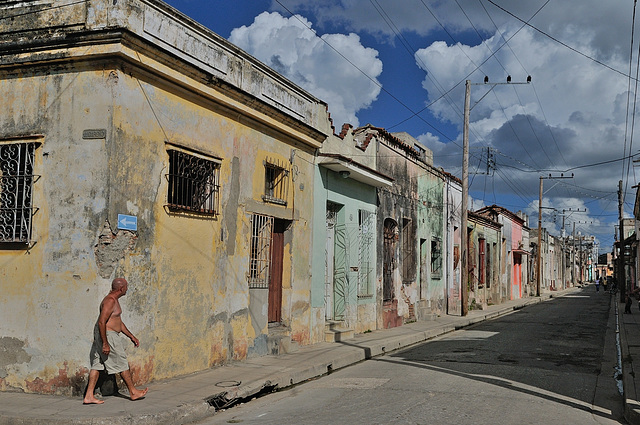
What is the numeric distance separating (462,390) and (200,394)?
12.3ft

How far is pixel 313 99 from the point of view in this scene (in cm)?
1359

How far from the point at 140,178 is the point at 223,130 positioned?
7.35 ft

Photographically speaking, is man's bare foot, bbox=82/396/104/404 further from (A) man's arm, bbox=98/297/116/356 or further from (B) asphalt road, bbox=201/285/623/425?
(B) asphalt road, bbox=201/285/623/425

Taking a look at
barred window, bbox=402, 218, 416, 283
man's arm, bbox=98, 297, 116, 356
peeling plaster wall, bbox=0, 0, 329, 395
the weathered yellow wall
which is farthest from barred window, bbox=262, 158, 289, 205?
barred window, bbox=402, 218, 416, 283

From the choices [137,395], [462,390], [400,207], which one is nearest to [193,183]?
[137,395]

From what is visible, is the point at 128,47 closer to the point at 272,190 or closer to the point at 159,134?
the point at 159,134

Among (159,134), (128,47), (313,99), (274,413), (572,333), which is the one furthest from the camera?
(572,333)

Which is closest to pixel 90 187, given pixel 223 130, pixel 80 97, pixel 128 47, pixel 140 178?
Result: pixel 140 178

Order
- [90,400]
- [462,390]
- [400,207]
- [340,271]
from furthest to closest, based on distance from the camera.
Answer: [400,207], [340,271], [462,390], [90,400]

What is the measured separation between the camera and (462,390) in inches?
336

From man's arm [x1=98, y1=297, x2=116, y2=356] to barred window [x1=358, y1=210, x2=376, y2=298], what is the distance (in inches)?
370

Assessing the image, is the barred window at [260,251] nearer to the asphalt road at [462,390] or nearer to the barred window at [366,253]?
the asphalt road at [462,390]

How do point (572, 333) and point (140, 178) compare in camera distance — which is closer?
point (140, 178)

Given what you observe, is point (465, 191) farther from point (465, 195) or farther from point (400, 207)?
point (400, 207)
